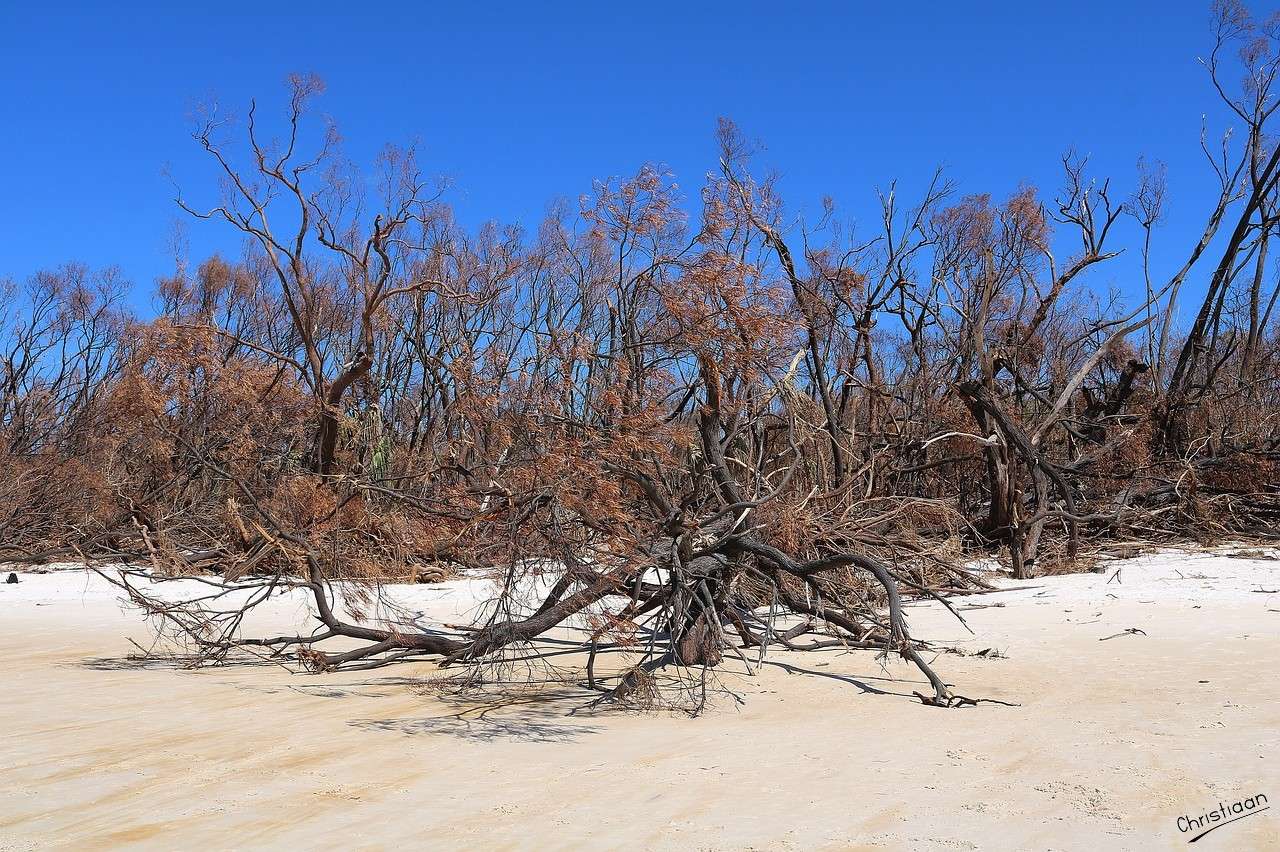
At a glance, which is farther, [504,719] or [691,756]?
[504,719]

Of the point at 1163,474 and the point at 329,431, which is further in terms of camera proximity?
the point at 329,431

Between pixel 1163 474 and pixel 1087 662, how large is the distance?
29.8ft

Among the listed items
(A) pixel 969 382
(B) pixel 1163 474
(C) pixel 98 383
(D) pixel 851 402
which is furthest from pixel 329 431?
(C) pixel 98 383

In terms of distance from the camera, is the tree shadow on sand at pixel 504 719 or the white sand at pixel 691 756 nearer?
the white sand at pixel 691 756

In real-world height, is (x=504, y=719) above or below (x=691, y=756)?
above

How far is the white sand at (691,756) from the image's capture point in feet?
14.5

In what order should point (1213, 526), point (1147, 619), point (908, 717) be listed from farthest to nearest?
point (1213, 526) < point (1147, 619) < point (908, 717)

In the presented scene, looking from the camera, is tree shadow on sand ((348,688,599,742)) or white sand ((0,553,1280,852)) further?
tree shadow on sand ((348,688,599,742))

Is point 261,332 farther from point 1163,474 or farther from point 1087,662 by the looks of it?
point 1087,662

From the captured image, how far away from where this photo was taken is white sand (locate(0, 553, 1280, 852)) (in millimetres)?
4422

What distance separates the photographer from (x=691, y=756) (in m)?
5.74

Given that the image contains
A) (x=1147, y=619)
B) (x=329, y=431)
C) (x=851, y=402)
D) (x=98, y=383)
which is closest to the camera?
(x=1147, y=619)

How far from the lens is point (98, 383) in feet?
110

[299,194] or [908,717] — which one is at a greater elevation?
[299,194]
